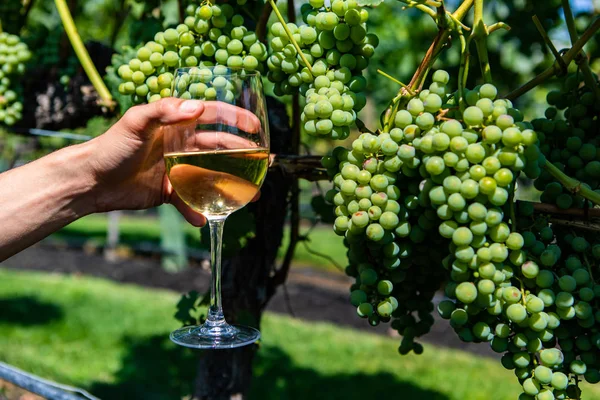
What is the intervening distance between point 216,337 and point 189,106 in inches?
17.9

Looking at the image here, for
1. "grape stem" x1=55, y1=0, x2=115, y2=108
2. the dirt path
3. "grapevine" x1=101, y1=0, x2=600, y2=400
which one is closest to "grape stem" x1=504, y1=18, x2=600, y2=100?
"grapevine" x1=101, y1=0, x2=600, y2=400

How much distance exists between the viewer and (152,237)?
1263 centimetres

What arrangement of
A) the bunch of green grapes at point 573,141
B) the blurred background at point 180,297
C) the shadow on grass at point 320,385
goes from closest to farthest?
the bunch of green grapes at point 573,141 → the blurred background at point 180,297 → the shadow on grass at point 320,385

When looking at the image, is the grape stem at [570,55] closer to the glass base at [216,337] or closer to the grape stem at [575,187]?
the grape stem at [575,187]

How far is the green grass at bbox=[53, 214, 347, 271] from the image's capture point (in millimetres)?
10480

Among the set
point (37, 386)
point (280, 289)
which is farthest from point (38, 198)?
point (280, 289)

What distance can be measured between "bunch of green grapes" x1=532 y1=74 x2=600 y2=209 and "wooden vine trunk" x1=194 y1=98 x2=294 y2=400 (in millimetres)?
859

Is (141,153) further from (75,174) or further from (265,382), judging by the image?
(265,382)

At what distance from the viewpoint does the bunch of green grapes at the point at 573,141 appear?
4.09ft

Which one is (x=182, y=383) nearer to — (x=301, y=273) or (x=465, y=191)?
(x=465, y=191)

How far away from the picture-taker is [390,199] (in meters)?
1.16

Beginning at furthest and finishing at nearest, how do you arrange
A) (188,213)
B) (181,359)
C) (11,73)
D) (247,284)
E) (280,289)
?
(280,289), (181,359), (11,73), (247,284), (188,213)

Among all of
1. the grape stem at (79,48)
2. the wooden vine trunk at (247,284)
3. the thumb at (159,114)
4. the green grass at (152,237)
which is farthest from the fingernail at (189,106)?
the green grass at (152,237)

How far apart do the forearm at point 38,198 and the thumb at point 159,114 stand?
1.11 feet
